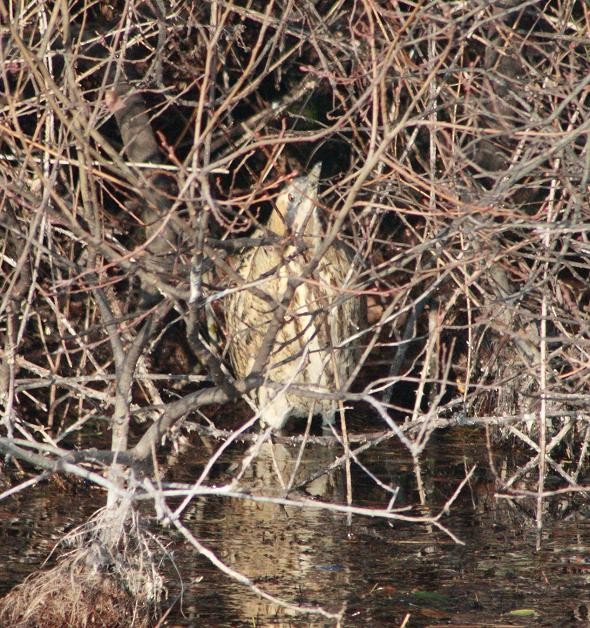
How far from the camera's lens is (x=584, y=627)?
13.5 feet

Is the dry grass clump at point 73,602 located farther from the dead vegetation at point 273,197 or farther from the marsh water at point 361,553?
the marsh water at point 361,553

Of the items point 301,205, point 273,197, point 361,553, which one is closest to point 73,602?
point 361,553

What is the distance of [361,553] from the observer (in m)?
5.02

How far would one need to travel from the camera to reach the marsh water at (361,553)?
14.2 feet

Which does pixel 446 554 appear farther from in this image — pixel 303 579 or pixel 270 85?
pixel 270 85

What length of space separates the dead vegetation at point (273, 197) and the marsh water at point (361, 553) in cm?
27

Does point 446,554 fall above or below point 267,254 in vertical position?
below

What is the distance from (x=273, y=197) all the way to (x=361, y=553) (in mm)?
1610

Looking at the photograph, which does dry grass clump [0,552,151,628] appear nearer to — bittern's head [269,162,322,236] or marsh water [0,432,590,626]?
marsh water [0,432,590,626]

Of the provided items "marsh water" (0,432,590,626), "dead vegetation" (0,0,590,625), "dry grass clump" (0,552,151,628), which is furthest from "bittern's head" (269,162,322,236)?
"dry grass clump" (0,552,151,628)

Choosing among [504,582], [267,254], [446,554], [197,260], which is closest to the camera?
[197,260]

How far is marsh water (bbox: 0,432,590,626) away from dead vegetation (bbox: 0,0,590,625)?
10.7 inches

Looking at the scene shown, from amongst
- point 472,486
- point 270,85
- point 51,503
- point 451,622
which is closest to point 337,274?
point 270,85

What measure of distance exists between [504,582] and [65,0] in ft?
9.14
